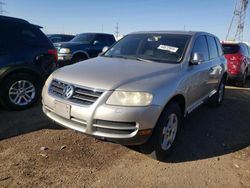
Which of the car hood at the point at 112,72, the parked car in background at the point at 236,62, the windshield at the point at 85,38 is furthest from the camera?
the windshield at the point at 85,38

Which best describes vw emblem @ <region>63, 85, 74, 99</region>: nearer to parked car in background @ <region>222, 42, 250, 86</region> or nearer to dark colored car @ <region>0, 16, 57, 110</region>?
dark colored car @ <region>0, 16, 57, 110</region>

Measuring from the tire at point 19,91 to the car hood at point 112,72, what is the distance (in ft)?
5.73

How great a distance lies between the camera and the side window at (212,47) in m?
5.24

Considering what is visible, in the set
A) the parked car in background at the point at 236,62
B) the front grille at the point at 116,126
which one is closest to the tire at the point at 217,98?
the parked car in background at the point at 236,62

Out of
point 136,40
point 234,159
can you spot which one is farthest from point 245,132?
point 136,40

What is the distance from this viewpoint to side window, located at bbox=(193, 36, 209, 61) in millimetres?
4414

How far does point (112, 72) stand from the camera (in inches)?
133

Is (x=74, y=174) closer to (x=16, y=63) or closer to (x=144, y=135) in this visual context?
(x=144, y=135)

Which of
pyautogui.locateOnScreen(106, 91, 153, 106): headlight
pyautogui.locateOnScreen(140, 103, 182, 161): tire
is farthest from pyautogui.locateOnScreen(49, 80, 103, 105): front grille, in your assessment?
pyautogui.locateOnScreen(140, 103, 182, 161): tire

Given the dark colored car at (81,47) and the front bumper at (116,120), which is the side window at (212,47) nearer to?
the front bumper at (116,120)

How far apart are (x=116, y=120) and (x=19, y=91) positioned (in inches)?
117

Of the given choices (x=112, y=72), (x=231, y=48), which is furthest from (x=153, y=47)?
(x=231, y=48)

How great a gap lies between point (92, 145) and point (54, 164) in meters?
0.69

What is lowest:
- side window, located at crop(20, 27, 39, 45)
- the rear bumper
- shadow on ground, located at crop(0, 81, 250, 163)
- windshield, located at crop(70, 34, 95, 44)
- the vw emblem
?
the rear bumper
